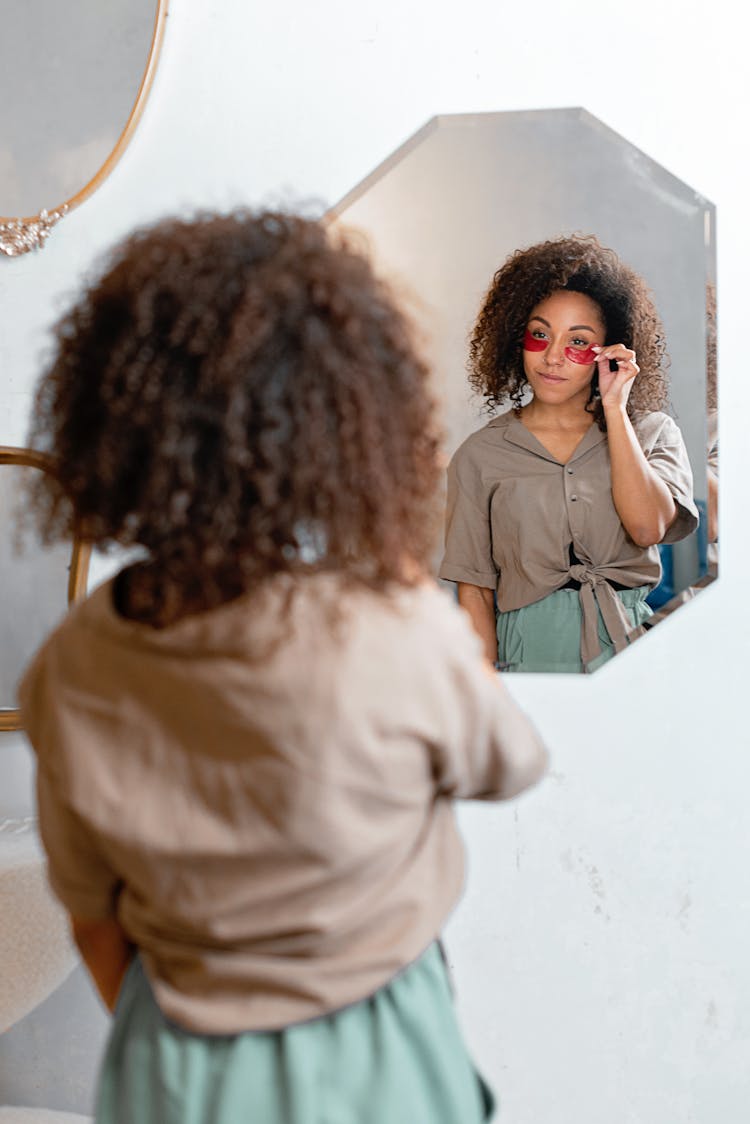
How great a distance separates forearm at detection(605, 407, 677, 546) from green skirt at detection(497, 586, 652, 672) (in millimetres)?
82

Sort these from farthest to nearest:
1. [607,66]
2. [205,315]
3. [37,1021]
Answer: [37,1021]
[607,66]
[205,315]

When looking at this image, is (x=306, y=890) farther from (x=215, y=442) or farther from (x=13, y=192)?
(x=13, y=192)

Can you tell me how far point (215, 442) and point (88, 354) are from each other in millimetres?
120

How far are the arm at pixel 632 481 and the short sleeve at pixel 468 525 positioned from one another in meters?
0.18

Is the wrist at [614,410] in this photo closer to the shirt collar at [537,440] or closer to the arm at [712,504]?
the shirt collar at [537,440]

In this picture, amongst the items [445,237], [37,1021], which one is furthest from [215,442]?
[37,1021]

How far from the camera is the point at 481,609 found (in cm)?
151

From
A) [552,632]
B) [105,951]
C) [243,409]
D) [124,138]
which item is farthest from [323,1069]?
[124,138]

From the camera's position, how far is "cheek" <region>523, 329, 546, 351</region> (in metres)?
1.47

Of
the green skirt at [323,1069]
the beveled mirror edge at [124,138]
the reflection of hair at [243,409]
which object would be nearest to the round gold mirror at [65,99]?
the beveled mirror edge at [124,138]

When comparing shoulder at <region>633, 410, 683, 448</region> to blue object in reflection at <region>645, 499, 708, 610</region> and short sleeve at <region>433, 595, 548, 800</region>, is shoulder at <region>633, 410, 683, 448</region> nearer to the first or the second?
blue object in reflection at <region>645, 499, 708, 610</region>

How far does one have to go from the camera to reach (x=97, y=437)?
711 millimetres

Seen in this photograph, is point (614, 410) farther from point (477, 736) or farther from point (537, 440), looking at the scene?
point (477, 736)

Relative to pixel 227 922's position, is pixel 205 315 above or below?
above
